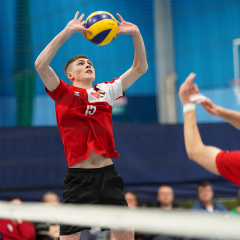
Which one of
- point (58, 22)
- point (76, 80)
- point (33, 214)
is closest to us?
point (33, 214)

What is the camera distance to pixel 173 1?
626 cm

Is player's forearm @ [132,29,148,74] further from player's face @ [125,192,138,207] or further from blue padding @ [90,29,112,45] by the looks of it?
player's face @ [125,192,138,207]

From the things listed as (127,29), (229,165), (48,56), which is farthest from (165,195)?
(229,165)

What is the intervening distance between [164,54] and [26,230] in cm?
378

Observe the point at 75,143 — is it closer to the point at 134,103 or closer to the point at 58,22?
the point at 134,103

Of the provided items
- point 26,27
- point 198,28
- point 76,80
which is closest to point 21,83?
point 26,27

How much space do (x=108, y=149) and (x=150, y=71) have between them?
2943 millimetres

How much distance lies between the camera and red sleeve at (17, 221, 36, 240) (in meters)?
6.32

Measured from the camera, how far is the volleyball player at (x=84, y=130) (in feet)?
11.9

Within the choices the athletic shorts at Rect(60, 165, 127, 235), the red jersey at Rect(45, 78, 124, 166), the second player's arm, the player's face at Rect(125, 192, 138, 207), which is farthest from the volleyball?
the player's face at Rect(125, 192, 138, 207)

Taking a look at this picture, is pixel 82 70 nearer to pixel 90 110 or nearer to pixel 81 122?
pixel 90 110

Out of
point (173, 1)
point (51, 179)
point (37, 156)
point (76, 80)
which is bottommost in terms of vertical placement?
point (51, 179)

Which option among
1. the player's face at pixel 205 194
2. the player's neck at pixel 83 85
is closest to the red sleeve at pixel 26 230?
the player's face at pixel 205 194

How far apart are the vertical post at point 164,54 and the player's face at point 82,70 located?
239 cm
